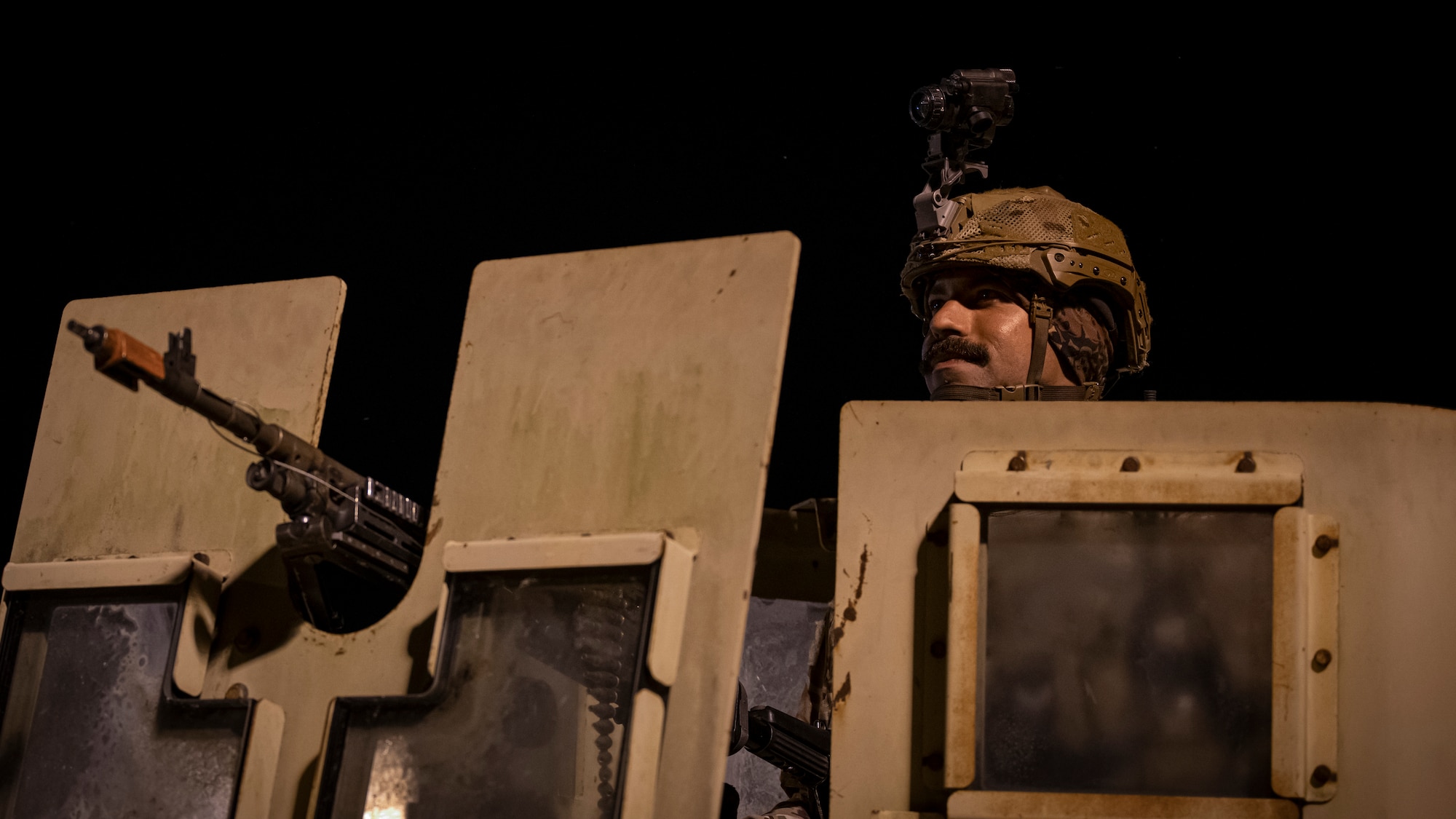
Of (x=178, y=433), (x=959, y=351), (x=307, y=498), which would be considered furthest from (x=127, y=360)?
(x=959, y=351)

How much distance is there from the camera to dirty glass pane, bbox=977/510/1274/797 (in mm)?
1818

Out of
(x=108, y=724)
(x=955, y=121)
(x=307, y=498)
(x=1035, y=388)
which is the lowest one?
(x=108, y=724)

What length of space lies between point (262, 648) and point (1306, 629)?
1.42 m

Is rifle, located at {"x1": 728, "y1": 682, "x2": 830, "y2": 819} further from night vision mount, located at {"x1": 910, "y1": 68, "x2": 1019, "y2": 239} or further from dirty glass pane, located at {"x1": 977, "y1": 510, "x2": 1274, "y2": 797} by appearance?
night vision mount, located at {"x1": 910, "y1": 68, "x2": 1019, "y2": 239}

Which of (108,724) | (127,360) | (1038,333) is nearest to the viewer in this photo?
(127,360)

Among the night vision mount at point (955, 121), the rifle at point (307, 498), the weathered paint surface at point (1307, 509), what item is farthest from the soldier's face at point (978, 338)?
the rifle at point (307, 498)

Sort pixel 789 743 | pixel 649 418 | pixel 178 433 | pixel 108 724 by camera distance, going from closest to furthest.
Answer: pixel 649 418
pixel 108 724
pixel 178 433
pixel 789 743

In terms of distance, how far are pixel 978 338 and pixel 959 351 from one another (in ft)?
0.19

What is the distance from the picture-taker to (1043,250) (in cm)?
298

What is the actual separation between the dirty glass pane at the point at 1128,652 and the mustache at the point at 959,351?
1.02m

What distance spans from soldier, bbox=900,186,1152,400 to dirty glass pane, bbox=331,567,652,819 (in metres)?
1.11

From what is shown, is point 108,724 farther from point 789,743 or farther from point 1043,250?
point 1043,250

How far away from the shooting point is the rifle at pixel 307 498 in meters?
1.88

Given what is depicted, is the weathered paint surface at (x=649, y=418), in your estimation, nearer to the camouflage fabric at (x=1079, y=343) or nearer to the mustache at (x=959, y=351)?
the mustache at (x=959, y=351)
